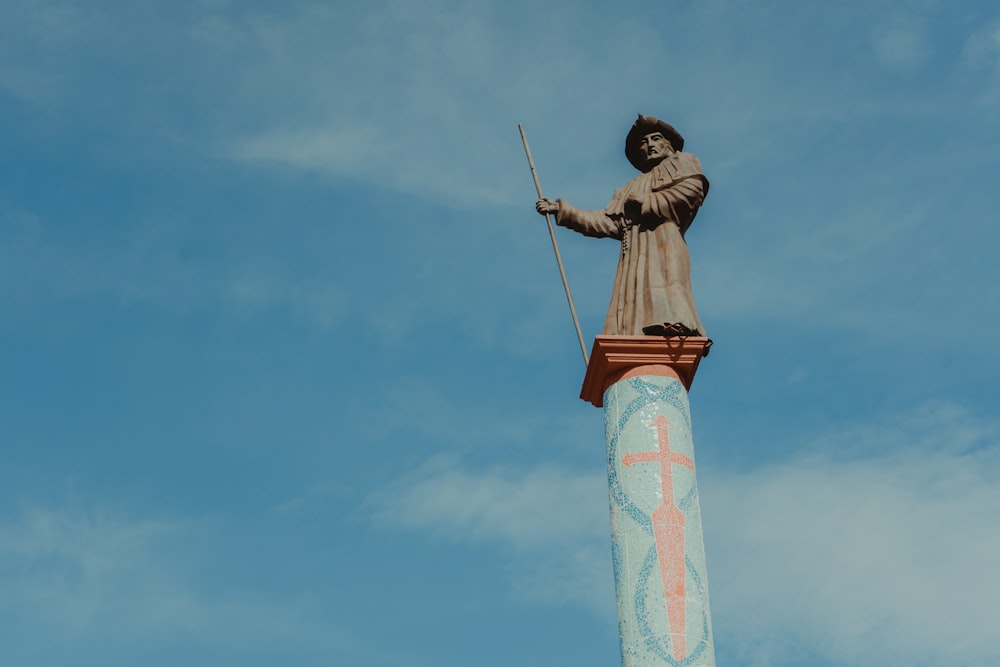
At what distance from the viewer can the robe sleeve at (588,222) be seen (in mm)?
16562

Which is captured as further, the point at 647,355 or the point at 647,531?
the point at 647,355

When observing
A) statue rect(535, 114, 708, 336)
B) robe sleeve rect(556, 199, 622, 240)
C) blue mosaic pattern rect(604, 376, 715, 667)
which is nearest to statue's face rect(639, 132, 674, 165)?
statue rect(535, 114, 708, 336)

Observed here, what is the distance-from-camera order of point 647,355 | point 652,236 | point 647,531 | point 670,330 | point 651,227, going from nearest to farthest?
point 647,531 → point 647,355 → point 670,330 → point 652,236 → point 651,227

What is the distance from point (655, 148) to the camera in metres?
17.2

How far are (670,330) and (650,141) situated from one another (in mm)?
3144

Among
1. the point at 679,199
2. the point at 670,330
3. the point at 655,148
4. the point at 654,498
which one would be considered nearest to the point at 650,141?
the point at 655,148

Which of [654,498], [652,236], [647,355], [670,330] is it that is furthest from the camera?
[652,236]

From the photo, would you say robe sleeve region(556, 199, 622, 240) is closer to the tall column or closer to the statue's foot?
the statue's foot

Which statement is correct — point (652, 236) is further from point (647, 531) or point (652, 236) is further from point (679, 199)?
Result: point (647, 531)

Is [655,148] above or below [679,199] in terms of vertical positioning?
above

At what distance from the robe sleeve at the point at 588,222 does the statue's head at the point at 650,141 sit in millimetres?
1056

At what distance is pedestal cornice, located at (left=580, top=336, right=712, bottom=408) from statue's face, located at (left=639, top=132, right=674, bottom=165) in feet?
9.79

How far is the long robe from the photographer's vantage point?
15.4 meters

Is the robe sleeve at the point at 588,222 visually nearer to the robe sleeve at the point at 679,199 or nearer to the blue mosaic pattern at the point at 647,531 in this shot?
the robe sleeve at the point at 679,199
